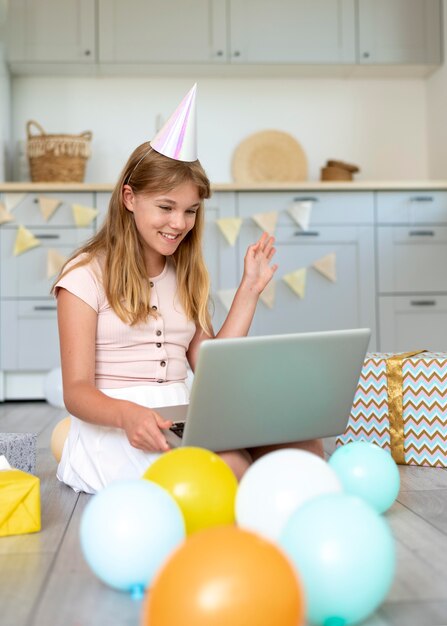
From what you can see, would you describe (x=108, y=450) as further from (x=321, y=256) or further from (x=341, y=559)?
(x=321, y=256)

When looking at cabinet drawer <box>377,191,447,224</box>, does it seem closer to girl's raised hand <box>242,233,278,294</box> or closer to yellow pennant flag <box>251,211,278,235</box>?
yellow pennant flag <box>251,211,278,235</box>

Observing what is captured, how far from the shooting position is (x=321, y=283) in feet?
12.3

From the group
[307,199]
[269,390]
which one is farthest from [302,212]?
[269,390]

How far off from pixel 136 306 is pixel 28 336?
2.15 m

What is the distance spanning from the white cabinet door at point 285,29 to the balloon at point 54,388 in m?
1.86

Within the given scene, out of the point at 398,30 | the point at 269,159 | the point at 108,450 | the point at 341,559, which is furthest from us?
the point at 269,159

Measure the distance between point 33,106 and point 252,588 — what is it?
3830mm

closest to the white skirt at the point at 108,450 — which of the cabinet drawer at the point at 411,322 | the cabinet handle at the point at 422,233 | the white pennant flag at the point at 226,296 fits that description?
the white pennant flag at the point at 226,296

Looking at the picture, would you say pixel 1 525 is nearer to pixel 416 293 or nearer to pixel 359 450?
pixel 359 450

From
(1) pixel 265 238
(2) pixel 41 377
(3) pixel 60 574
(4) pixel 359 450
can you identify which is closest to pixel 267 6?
(2) pixel 41 377

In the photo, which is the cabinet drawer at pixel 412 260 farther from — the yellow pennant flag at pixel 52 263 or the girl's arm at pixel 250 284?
the girl's arm at pixel 250 284

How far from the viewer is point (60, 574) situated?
1.12 metres

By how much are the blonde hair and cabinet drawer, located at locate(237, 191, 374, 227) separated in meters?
1.96

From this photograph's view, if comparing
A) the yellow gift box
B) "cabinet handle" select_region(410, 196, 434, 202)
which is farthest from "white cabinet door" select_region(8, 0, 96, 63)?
the yellow gift box
